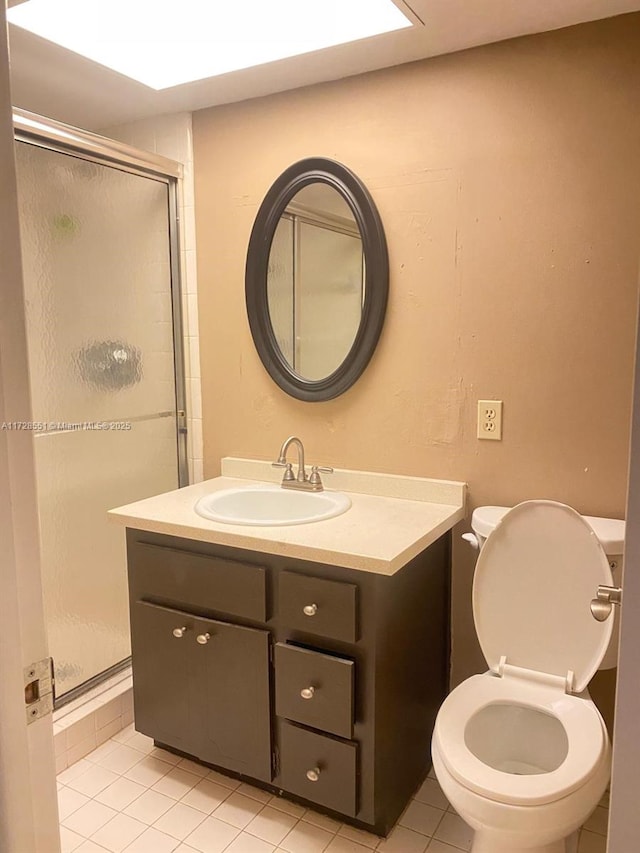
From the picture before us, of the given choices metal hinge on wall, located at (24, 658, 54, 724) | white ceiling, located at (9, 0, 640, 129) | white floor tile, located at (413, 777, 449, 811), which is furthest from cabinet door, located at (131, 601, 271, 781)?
white ceiling, located at (9, 0, 640, 129)

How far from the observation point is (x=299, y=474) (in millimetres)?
2219

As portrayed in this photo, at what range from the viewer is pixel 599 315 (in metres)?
1.80

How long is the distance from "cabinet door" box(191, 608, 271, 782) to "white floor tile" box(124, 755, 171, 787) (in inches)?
7.4

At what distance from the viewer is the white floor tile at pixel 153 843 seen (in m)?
1.72

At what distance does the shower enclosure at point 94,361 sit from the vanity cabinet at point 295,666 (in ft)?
A: 1.12

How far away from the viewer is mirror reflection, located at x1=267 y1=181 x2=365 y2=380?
2129mm

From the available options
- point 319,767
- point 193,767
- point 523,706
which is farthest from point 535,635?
point 193,767

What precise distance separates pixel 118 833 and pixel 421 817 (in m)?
0.84

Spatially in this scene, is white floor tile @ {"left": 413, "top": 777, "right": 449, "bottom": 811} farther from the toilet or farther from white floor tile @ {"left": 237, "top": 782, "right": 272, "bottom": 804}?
white floor tile @ {"left": 237, "top": 782, "right": 272, "bottom": 804}

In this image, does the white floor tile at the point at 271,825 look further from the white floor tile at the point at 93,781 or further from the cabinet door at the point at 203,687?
the white floor tile at the point at 93,781

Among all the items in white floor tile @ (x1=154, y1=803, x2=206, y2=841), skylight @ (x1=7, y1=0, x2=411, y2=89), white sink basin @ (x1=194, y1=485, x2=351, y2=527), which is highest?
skylight @ (x1=7, y1=0, x2=411, y2=89)

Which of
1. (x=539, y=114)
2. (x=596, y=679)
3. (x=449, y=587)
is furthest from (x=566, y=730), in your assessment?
(x=539, y=114)

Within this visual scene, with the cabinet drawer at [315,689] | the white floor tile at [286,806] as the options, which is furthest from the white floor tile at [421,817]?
the cabinet drawer at [315,689]

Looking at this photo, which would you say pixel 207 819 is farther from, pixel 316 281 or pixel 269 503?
pixel 316 281
